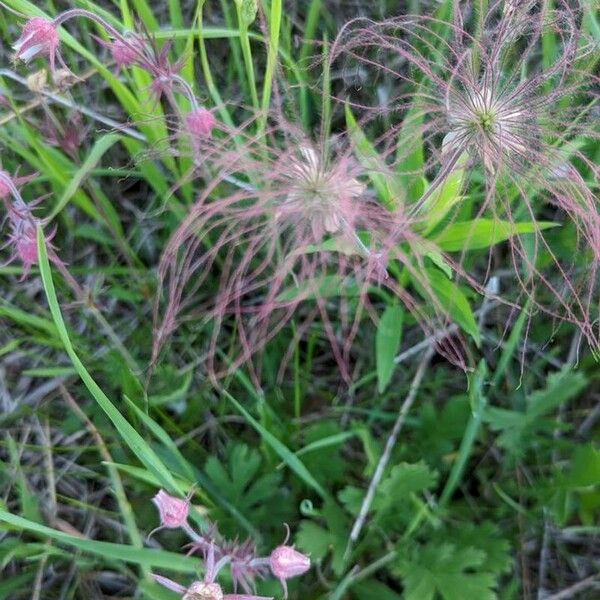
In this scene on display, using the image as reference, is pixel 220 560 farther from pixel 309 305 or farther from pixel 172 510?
pixel 309 305

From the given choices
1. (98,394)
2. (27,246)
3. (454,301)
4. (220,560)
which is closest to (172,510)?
(220,560)

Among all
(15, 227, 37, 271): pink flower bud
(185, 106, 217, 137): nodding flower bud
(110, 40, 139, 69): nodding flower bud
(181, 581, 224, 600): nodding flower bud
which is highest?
(110, 40, 139, 69): nodding flower bud

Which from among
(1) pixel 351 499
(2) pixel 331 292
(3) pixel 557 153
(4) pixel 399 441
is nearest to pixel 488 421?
(4) pixel 399 441

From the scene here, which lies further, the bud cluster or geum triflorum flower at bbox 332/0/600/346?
geum triflorum flower at bbox 332/0/600/346

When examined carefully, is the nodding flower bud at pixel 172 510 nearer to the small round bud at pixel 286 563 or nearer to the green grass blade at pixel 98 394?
the green grass blade at pixel 98 394

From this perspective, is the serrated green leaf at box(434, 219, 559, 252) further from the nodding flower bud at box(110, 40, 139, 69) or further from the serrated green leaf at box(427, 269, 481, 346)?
the nodding flower bud at box(110, 40, 139, 69)

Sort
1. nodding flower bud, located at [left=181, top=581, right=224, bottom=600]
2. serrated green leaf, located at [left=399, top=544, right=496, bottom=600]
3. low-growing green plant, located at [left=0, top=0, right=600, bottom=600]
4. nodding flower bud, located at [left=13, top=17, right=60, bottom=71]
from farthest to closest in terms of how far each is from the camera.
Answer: serrated green leaf, located at [left=399, top=544, right=496, bottom=600] → low-growing green plant, located at [left=0, top=0, right=600, bottom=600] → nodding flower bud, located at [left=13, top=17, right=60, bottom=71] → nodding flower bud, located at [left=181, top=581, right=224, bottom=600]

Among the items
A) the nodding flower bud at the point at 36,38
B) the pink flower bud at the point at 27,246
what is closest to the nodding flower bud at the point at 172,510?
the pink flower bud at the point at 27,246

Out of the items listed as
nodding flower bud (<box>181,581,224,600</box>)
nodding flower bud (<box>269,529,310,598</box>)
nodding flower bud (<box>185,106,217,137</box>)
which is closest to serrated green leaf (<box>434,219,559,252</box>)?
nodding flower bud (<box>185,106,217,137</box>)
